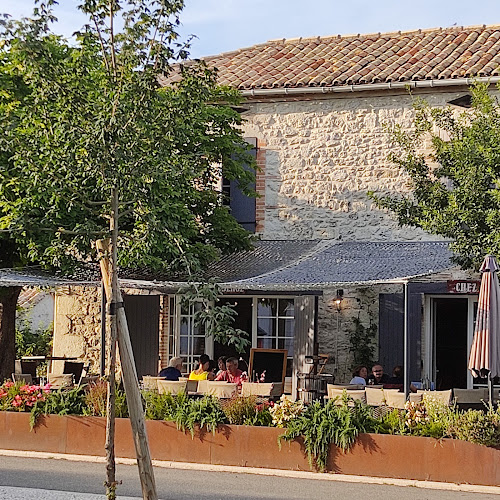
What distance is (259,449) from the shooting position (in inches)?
392

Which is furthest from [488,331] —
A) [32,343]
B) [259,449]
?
[32,343]

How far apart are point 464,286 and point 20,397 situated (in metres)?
6.72

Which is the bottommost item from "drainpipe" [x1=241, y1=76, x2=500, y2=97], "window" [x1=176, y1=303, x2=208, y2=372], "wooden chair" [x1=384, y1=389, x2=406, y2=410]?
"wooden chair" [x1=384, y1=389, x2=406, y2=410]

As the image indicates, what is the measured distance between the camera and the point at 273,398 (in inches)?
470

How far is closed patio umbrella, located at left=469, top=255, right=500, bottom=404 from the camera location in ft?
32.8

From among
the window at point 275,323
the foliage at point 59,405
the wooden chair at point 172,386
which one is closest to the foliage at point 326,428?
the wooden chair at point 172,386

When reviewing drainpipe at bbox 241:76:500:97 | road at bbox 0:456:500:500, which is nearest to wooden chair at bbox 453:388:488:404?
road at bbox 0:456:500:500

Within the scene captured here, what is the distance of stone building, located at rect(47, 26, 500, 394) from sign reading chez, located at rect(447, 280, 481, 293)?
17 millimetres

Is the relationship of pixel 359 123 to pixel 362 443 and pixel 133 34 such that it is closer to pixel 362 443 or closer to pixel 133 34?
pixel 362 443

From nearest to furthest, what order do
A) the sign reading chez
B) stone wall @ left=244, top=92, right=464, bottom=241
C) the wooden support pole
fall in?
the wooden support pole, the sign reading chez, stone wall @ left=244, top=92, right=464, bottom=241

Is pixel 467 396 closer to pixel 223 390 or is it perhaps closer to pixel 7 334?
pixel 223 390

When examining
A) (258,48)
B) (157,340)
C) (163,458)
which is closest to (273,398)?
(163,458)

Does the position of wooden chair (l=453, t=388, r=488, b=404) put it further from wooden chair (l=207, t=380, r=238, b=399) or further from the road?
wooden chair (l=207, t=380, r=238, b=399)

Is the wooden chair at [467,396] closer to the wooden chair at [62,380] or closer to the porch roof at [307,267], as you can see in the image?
the porch roof at [307,267]
